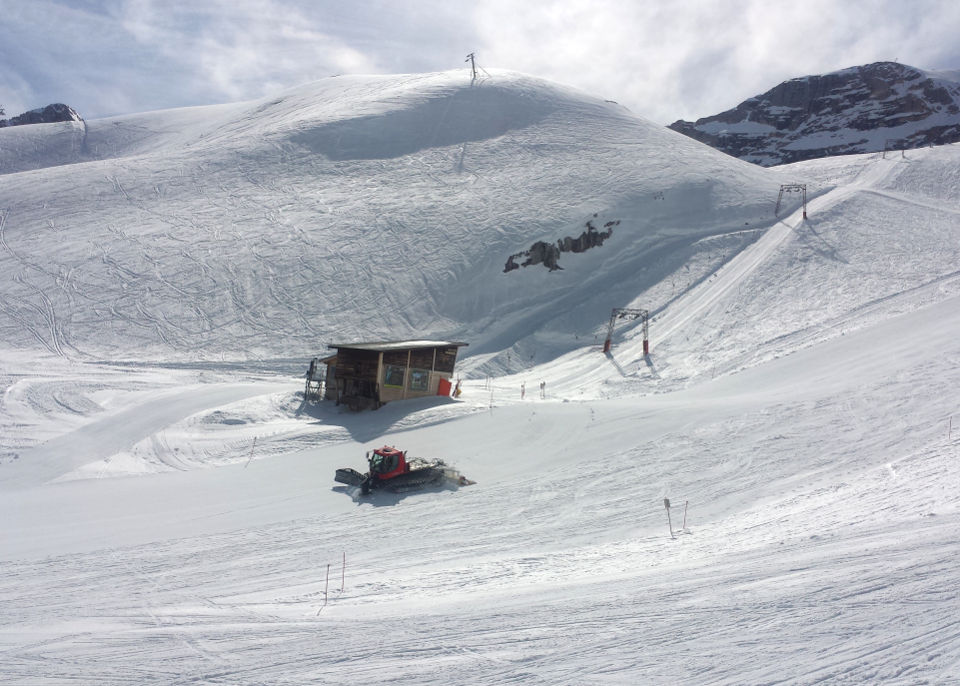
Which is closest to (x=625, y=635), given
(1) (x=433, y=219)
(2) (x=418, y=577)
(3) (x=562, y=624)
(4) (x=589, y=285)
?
(3) (x=562, y=624)

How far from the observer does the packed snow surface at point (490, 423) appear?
856cm

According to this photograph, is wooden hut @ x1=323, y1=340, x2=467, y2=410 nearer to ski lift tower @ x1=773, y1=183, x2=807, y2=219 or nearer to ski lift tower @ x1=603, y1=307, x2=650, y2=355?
ski lift tower @ x1=603, y1=307, x2=650, y2=355

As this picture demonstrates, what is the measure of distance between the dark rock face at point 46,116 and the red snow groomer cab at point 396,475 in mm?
137872

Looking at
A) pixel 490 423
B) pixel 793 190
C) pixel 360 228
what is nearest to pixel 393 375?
pixel 490 423

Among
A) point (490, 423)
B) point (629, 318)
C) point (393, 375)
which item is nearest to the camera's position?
point (490, 423)

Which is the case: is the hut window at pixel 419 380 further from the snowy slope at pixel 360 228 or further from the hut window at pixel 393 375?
Answer: the snowy slope at pixel 360 228

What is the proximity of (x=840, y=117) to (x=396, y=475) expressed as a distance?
143 metres

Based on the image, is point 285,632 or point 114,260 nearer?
point 285,632

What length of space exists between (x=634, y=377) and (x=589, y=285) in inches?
580

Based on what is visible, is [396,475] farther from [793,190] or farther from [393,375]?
[793,190]

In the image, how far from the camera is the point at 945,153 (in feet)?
204

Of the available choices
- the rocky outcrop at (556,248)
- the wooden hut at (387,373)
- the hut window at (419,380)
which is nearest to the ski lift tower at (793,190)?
the rocky outcrop at (556,248)

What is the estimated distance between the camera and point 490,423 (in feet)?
71.4

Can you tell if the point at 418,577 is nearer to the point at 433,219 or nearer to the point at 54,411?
the point at 54,411
